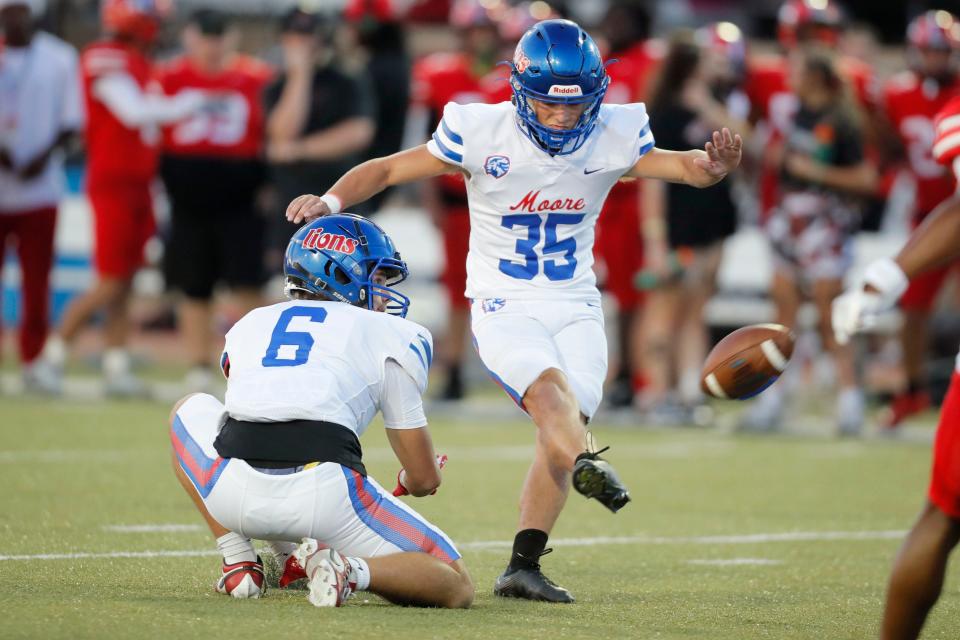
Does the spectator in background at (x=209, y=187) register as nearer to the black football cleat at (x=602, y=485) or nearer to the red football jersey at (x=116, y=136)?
the red football jersey at (x=116, y=136)

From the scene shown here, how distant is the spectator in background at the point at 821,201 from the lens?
1049 centimetres

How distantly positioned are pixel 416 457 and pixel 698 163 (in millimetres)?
1519

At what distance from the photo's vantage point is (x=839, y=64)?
10.8 metres

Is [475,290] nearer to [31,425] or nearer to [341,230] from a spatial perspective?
[341,230]

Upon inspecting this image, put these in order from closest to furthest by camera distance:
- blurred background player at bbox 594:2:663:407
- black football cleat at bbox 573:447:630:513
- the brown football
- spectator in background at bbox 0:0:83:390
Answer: black football cleat at bbox 573:447:630:513 → the brown football → spectator in background at bbox 0:0:83:390 → blurred background player at bbox 594:2:663:407

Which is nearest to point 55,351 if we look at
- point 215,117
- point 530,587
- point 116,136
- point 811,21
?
point 116,136

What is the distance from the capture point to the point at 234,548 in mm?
4914

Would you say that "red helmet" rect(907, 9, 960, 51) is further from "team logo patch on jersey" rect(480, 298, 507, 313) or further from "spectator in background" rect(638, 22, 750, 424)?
"team logo patch on jersey" rect(480, 298, 507, 313)

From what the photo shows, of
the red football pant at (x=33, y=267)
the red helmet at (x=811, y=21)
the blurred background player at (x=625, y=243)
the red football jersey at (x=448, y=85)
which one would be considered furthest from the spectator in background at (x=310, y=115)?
the red helmet at (x=811, y=21)

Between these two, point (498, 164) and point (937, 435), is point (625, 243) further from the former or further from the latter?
point (937, 435)

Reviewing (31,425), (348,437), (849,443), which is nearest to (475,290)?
(348,437)

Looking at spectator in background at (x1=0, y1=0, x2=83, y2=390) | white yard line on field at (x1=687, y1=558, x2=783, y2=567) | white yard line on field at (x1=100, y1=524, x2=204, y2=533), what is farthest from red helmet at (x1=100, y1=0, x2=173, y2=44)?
white yard line on field at (x1=687, y1=558, x2=783, y2=567)

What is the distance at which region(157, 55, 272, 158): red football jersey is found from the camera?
10953 millimetres

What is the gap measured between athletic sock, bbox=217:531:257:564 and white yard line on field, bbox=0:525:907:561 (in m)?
0.79
